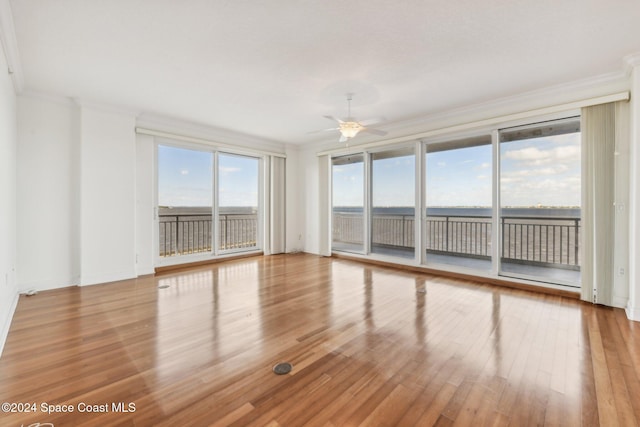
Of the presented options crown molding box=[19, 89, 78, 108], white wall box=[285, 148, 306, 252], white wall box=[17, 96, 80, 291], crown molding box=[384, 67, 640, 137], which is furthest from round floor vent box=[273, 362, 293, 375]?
white wall box=[285, 148, 306, 252]

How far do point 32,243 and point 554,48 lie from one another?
6.78 metres

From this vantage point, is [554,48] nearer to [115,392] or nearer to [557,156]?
[557,156]

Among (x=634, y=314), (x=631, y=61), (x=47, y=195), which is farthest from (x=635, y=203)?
(x=47, y=195)

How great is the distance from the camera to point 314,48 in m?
2.69

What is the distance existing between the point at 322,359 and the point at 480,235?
199 inches

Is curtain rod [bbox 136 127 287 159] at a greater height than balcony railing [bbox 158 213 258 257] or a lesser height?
greater

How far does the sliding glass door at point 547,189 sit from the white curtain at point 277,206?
4.63 meters

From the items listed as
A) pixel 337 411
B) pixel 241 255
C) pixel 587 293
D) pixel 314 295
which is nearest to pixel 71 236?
pixel 241 255

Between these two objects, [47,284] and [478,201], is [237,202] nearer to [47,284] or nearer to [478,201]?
[47,284]

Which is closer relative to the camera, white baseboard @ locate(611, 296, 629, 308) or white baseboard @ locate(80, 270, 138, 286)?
white baseboard @ locate(611, 296, 629, 308)

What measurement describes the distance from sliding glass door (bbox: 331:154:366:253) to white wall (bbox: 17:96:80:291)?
→ 4.82m

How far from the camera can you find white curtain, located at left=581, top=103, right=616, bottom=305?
3.25 m

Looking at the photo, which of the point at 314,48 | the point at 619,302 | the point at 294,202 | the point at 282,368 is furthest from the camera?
the point at 294,202

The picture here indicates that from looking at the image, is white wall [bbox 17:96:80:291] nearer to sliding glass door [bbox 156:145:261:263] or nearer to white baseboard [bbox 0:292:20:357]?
white baseboard [bbox 0:292:20:357]
